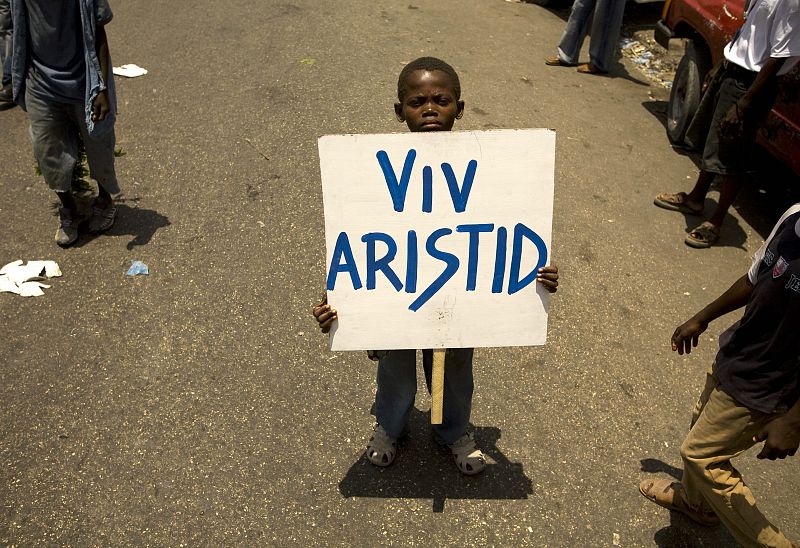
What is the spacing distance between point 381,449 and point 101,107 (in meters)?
2.56

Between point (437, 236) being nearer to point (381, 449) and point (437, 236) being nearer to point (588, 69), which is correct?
point (381, 449)

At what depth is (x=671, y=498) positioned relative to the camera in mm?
2805

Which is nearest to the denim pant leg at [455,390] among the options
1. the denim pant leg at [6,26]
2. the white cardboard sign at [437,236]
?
the white cardboard sign at [437,236]

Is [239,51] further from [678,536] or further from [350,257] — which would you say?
[678,536]

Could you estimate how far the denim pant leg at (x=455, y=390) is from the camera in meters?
2.70

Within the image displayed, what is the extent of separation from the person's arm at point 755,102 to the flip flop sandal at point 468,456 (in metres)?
2.76

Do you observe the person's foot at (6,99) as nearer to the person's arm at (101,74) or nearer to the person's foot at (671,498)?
the person's arm at (101,74)

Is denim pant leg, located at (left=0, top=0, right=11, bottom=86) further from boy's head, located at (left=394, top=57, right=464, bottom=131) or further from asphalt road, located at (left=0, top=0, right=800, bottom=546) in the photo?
boy's head, located at (left=394, top=57, right=464, bottom=131)

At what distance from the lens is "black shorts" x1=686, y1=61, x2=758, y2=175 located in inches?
173

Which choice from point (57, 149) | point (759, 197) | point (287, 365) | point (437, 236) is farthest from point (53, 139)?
point (759, 197)

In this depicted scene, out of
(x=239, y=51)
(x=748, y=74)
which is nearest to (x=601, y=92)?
(x=748, y=74)

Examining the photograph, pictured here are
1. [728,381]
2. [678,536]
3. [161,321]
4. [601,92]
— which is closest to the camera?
[728,381]

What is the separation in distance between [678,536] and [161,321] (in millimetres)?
2675

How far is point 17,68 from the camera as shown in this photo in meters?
3.85
